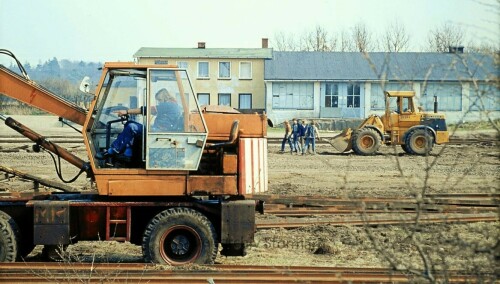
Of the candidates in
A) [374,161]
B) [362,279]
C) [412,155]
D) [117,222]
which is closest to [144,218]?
[117,222]

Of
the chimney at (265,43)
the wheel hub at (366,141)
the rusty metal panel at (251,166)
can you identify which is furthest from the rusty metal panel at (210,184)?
the chimney at (265,43)

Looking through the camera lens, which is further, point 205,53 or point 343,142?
point 205,53

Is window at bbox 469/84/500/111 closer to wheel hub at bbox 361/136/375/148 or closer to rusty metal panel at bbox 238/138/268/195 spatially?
rusty metal panel at bbox 238/138/268/195

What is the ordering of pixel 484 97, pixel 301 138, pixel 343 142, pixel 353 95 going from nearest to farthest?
1. pixel 484 97
2. pixel 343 142
3. pixel 301 138
4. pixel 353 95

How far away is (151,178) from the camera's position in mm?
10812

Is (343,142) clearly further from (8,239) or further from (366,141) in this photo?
(8,239)

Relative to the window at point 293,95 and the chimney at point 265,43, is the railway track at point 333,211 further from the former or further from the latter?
the chimney at point 265,43

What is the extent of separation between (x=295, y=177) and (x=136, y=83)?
14.1m

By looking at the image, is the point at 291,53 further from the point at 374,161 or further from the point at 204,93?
the point at 374,161

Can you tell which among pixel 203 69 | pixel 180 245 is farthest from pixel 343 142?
pixel 203 69

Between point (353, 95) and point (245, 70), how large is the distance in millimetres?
8819

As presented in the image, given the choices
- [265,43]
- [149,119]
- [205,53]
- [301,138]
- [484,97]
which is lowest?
[484,97]

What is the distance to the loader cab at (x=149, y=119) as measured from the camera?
10680mm

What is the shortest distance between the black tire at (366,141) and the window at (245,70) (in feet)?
102
